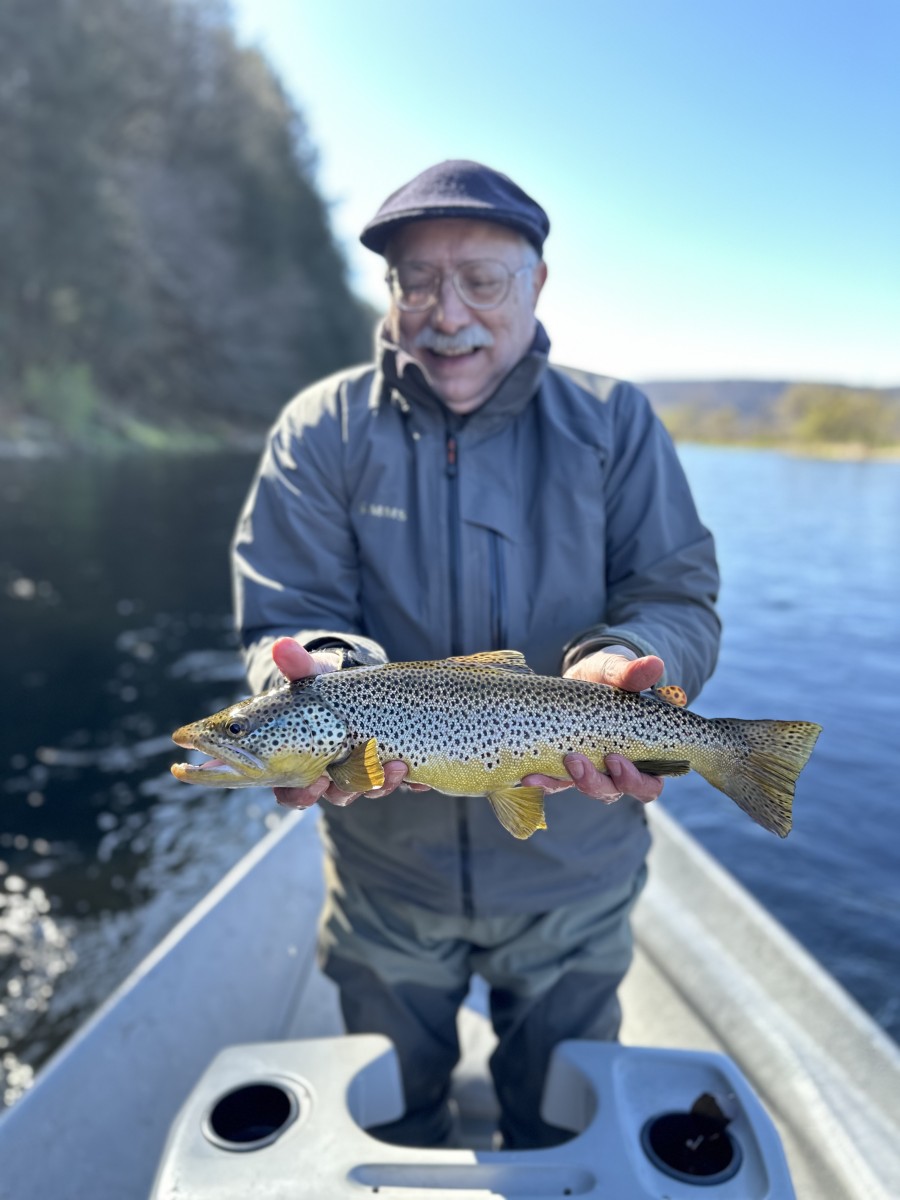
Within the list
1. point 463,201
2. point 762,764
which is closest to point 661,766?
point 762,764

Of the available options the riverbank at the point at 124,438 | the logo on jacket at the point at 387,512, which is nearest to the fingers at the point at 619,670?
the logo on jacket at the point at 387,512

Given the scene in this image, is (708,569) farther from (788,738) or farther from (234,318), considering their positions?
(234,318)

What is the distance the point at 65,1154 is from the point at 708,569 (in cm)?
313

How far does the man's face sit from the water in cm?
489

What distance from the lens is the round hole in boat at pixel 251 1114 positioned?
2.55m

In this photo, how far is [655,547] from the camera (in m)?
2.96

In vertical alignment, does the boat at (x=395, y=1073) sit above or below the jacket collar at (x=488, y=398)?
below

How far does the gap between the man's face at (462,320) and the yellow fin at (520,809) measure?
130 cm

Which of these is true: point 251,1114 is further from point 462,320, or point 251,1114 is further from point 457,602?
point 462,320

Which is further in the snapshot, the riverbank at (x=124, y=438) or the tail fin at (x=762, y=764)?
the riverbank at (x=124, y=438)

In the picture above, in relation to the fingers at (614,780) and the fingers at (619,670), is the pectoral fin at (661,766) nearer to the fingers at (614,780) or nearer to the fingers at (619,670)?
the fingers at (614,780)

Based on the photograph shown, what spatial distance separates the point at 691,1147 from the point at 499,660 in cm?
153

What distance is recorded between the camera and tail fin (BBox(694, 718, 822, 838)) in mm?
2643

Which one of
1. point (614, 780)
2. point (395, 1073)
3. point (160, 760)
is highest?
point (614, 780)
